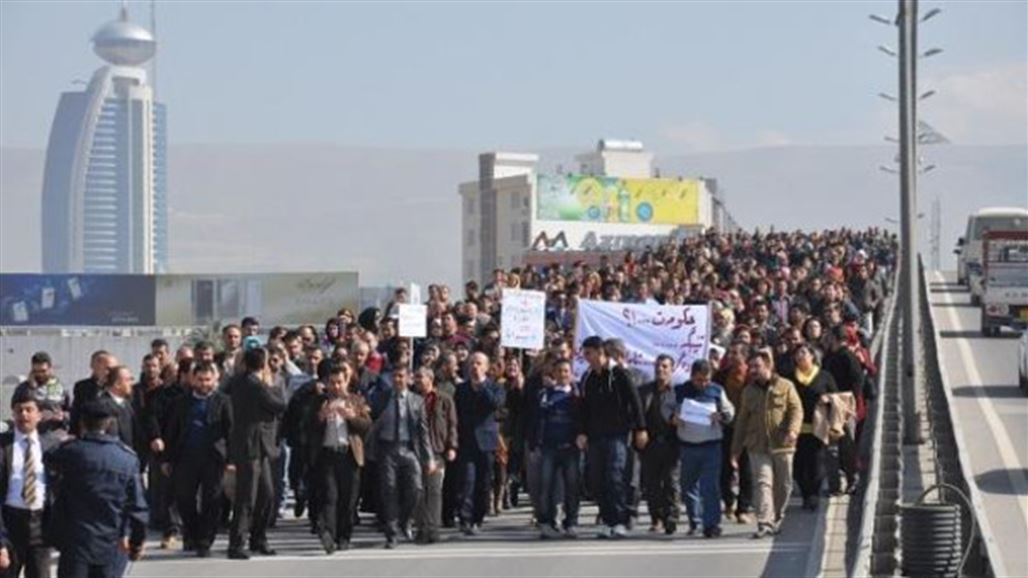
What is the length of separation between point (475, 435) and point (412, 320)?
13.2 feet

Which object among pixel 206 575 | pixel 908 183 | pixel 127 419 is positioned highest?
pixel 908 183

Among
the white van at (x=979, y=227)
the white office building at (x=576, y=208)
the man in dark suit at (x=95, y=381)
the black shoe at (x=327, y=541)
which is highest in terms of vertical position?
the white office building at (x=576, y=208)

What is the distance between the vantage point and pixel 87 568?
13375mm

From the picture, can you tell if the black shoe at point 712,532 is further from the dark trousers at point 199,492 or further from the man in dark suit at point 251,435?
the dark trousers at point 199,492

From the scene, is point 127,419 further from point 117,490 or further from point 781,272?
point 781,272

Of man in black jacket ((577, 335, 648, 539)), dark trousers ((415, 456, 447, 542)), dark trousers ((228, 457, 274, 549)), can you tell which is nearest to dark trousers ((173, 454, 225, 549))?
dark trousers ((228, 457, 274, 549))

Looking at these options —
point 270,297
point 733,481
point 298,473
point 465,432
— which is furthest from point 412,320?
point 270,297

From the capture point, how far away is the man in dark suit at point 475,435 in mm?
20531

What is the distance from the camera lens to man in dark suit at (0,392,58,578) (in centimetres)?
1445

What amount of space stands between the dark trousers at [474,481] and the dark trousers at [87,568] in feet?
23.6

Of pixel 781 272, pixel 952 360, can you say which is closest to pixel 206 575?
pixel 781 272

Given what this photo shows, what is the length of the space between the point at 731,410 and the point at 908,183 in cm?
1262

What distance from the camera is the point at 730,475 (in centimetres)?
2094

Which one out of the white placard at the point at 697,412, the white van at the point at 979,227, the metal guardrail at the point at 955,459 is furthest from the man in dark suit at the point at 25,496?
the white van at the point at 979,227
